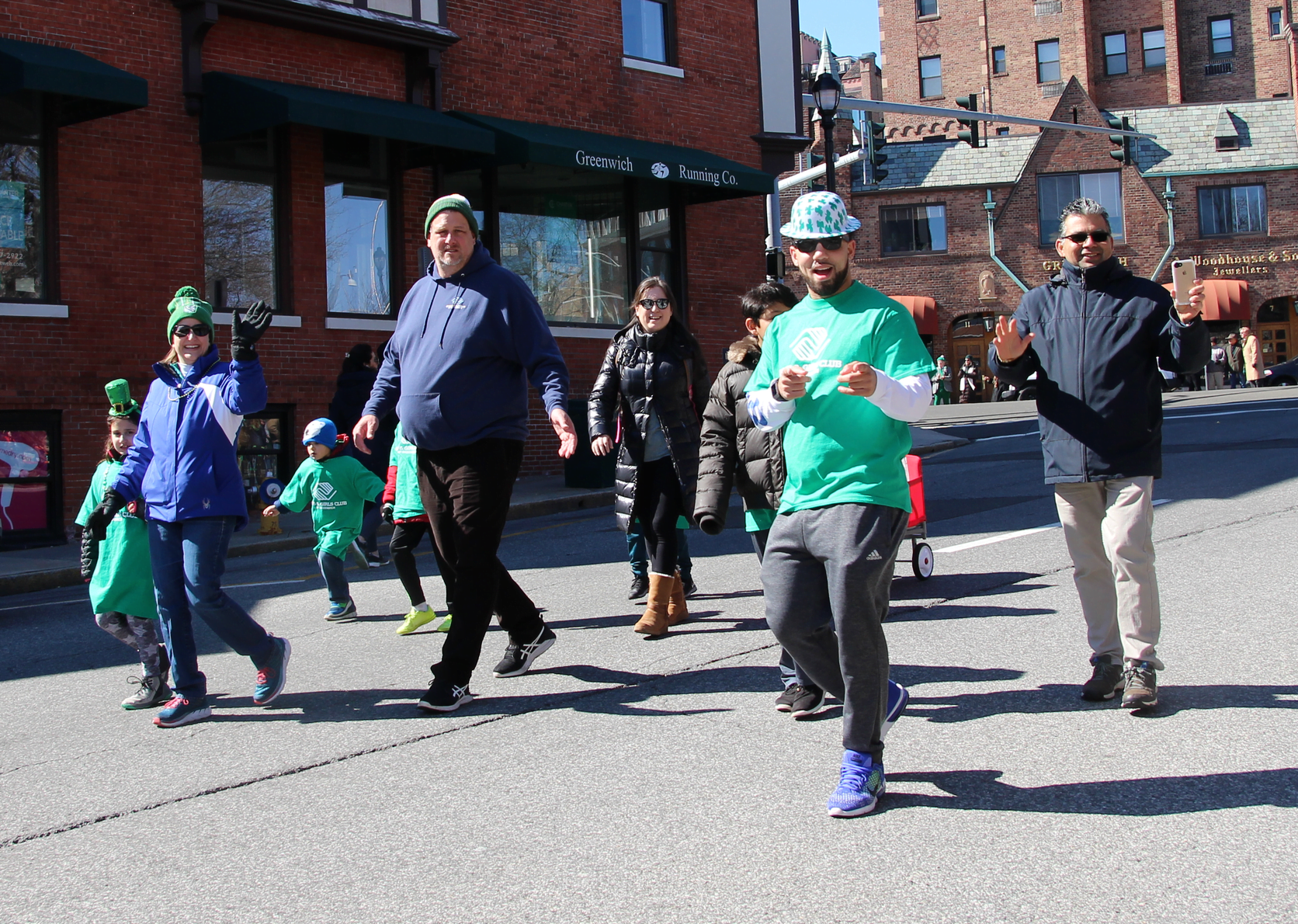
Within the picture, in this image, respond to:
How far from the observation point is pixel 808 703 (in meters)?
4.99

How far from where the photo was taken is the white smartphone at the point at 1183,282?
14.7 ft

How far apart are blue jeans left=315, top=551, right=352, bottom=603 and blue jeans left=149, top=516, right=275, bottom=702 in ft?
7.76

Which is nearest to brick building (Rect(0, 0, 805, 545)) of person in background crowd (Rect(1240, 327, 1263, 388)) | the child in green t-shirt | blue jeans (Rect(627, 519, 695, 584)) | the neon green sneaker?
the child in green t-shirt

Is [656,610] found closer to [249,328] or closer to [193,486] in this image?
[193,486]

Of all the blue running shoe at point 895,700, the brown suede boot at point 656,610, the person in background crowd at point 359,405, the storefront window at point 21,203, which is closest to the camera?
the blue running shoe at point 895,700

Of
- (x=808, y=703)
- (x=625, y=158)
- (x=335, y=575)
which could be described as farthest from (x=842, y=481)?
(x=625, y=158)

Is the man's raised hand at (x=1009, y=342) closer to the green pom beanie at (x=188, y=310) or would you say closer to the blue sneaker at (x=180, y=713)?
the green pom beanie at (x=188, y=310)

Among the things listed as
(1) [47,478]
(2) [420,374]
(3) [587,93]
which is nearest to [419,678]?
(2) [420,374]

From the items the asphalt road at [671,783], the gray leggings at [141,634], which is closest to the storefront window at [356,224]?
the asphalt road at [671,783]

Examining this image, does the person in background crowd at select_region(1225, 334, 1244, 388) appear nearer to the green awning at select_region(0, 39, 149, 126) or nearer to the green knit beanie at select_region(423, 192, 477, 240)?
the green awning at select_region(0, 39, 149, 126)

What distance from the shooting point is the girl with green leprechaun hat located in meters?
5.60

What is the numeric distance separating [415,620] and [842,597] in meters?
4.07

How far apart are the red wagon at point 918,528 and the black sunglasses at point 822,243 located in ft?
13.2

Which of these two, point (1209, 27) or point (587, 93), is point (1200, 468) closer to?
point (587, 93)
